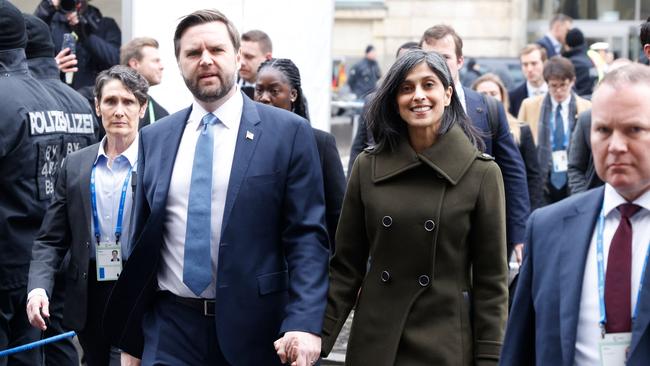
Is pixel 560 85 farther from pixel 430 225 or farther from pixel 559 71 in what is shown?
pixel 430 225

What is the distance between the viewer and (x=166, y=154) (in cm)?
533

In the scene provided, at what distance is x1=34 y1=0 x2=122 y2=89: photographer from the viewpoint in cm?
1065

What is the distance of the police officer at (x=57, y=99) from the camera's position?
24.4 feet

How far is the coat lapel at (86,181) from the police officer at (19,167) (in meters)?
0.64

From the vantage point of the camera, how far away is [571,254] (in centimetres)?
375

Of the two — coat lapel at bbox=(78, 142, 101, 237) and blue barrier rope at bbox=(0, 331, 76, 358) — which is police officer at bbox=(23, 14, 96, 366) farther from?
coat lapel at bbox=(78, 142, 101, 237)

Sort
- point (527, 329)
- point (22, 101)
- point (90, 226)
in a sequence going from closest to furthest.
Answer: point (527, 329)
point (90, 226)
point (22, 101)

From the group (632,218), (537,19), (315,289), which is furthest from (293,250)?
(537,19)

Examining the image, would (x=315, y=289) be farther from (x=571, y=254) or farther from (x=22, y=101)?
(x=22, y=101)

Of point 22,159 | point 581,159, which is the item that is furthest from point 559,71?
point 22,159

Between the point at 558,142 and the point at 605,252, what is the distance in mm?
7796

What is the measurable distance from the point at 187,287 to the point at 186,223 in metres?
0.25

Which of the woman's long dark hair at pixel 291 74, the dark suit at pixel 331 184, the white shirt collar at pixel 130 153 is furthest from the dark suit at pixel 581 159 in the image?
the white shirt collar at pixel 130 153

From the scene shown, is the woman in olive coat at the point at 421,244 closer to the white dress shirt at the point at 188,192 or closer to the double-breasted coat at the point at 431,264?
the double-breasted coat at the point at 431,264
